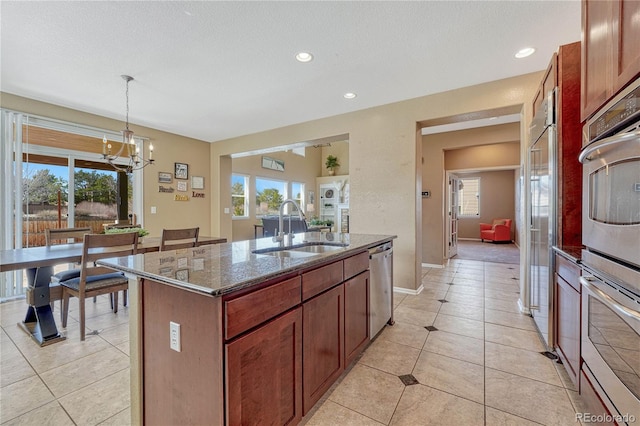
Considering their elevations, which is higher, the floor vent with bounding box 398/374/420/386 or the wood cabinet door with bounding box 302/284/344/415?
the wood cabinet door with bounding box 302/284/344/415

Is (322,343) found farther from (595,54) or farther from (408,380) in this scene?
(595,54)

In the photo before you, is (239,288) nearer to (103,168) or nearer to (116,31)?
(116,31)

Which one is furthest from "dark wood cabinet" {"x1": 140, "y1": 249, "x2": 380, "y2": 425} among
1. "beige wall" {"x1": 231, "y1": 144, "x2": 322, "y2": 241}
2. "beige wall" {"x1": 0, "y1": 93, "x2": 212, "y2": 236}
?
"beige wall" {"x1": 231, "y1": 144, "x2": 322, "y2": 241}

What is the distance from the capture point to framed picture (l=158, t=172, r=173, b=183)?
503 cm

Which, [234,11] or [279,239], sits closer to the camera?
[234,11]

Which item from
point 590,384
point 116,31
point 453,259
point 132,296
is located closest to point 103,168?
point 116,31

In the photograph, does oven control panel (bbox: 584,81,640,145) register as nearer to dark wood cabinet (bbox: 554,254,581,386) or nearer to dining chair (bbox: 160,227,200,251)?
dark wood cabinet (bbox: 554,254,581,386)

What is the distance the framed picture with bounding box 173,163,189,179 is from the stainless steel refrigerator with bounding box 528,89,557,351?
18.1 feet

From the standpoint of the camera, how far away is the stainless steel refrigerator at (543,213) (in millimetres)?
2055

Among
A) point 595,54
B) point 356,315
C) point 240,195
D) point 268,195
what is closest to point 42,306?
point 356,315

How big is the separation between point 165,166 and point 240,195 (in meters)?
2.57

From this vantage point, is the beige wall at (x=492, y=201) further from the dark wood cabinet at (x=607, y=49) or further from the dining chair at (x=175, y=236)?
the dining chair at (x=175, y=236)

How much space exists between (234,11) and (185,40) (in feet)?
2.09

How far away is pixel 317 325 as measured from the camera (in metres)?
1.51
